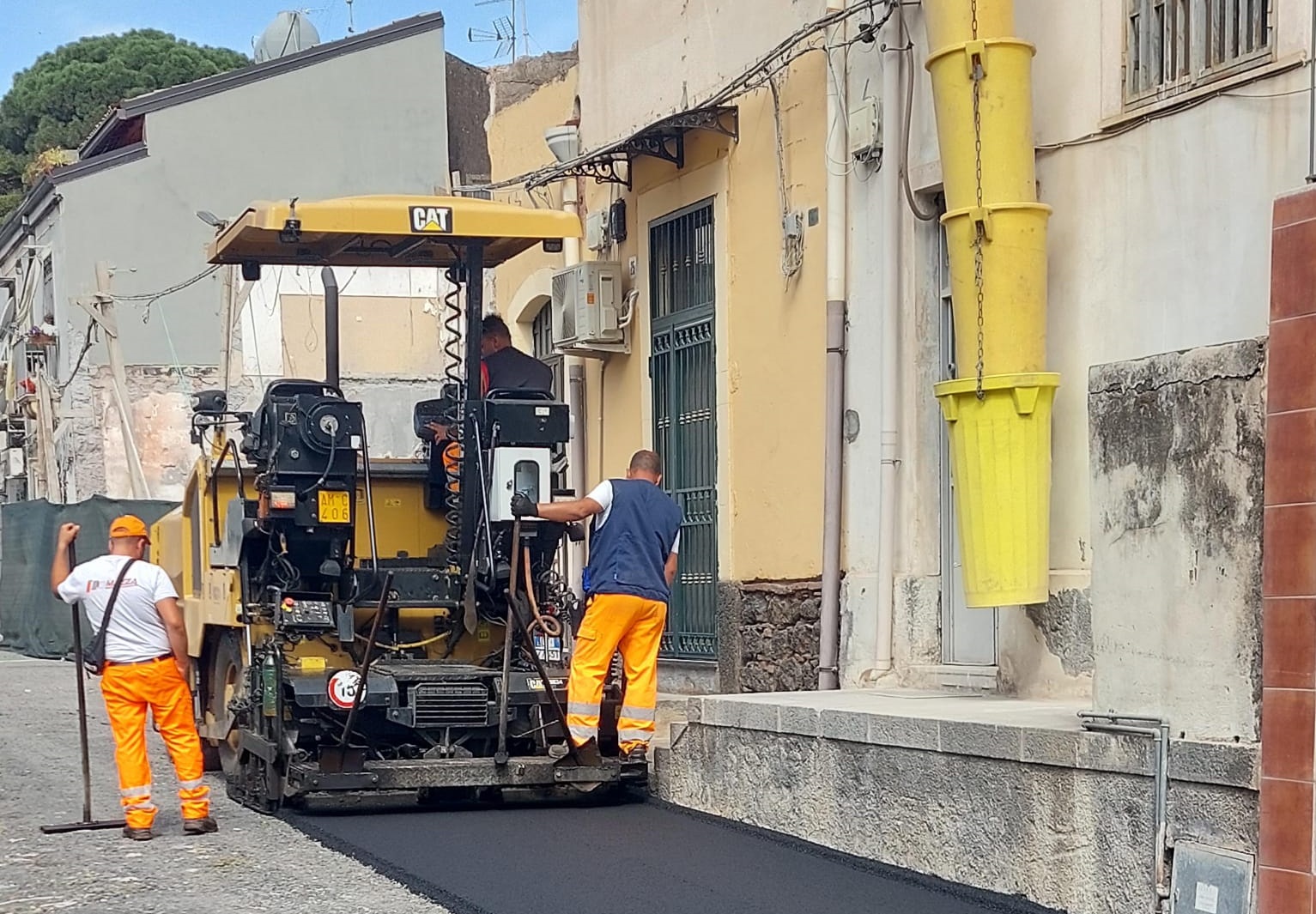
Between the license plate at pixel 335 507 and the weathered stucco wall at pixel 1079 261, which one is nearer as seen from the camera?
the weathered stucco wall at pixel 1079 261

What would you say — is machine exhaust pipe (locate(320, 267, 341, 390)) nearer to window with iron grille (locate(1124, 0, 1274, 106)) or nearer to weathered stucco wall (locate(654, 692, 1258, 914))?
weathered stucco wall (locate(654, 692, 1258, 914))

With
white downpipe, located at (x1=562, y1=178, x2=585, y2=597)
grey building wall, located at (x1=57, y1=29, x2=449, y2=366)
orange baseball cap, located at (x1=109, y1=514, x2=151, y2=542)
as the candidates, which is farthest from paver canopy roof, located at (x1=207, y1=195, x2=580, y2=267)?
grey building wall, located at (x1=57, y1=29, x2=449, y2=366)

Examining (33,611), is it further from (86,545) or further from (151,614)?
(151,614)

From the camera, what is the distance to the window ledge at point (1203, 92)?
7.79 metres

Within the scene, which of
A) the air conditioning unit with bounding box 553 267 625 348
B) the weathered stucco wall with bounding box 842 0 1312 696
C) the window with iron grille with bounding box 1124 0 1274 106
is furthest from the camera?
the air conditioning unit with bounding box 553 267 625 348

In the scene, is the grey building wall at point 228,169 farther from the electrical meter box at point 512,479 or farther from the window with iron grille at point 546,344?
the electrical meter box at point 512,479

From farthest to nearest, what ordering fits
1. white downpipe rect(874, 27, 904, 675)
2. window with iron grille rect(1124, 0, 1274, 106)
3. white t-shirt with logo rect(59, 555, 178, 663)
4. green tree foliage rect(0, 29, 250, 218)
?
1. green tree foliage rect(0, 29, 250, 218)
2. white downpipe rect(874, 27, 904, 675)
3. white t-shirt with logo rect(59, 555, 178, 663)
4. window with iron grille rect(1124, 0, 1274, 106)

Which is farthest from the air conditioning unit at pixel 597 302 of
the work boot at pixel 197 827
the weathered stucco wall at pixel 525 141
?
the work boot at pixel 197 827

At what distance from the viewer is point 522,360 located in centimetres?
976

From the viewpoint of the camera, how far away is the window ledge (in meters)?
7.79

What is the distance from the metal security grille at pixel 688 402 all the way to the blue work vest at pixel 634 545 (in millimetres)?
3024

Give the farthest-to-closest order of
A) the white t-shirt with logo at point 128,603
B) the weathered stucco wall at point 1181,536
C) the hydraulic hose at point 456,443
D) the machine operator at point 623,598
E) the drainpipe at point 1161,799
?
the hydraulic hose at point 456,443 → the machine operator at point 623,598 → the white t-shirt with logo at point 128,603 → the drainpipe at point 1161,799 → the weathered stucco wall at point 1181,536

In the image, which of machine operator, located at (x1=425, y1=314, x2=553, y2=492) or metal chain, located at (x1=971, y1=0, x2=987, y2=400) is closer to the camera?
metal chain, located at (x1=971, y1=0, x2=987, y2=400)

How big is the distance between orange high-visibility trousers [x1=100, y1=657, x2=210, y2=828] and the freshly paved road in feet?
0.56
